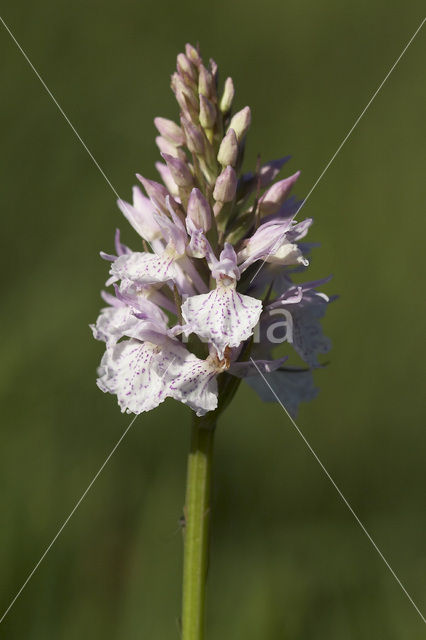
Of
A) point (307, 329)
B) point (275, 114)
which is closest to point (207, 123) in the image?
point (307, 329)

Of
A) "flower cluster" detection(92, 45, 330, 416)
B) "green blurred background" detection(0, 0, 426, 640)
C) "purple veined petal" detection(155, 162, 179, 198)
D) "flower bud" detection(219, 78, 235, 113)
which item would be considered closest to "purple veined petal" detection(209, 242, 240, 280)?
"flower cluster" detection(92, 45, 330, 416)

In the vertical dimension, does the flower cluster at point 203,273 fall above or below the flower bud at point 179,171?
below

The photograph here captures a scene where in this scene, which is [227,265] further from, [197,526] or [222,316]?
[197,526]

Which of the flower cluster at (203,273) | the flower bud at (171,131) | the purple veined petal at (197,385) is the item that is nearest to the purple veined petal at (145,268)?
the flower cluster at (203,273)

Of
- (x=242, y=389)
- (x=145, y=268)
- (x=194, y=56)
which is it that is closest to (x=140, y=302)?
(x=145, y=268)

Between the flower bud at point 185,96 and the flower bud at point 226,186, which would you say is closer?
the flower bud at point 226,186

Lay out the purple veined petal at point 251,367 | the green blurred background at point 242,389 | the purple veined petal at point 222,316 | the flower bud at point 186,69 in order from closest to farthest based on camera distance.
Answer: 1. the purple veined petal at point 222,316
2. the purple veined petal at point 251,367
3. the flower bud at point 186,69
4. the green blurred background at point 242,389

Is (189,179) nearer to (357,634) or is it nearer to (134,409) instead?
(134,409)

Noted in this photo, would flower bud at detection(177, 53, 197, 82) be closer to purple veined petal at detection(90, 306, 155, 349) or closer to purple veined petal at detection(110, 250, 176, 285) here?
purple veined petal at detection(110, 250, 176, 285)

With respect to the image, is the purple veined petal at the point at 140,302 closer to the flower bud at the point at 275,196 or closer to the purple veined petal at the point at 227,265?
the purple veined petal at the point at 227,265
